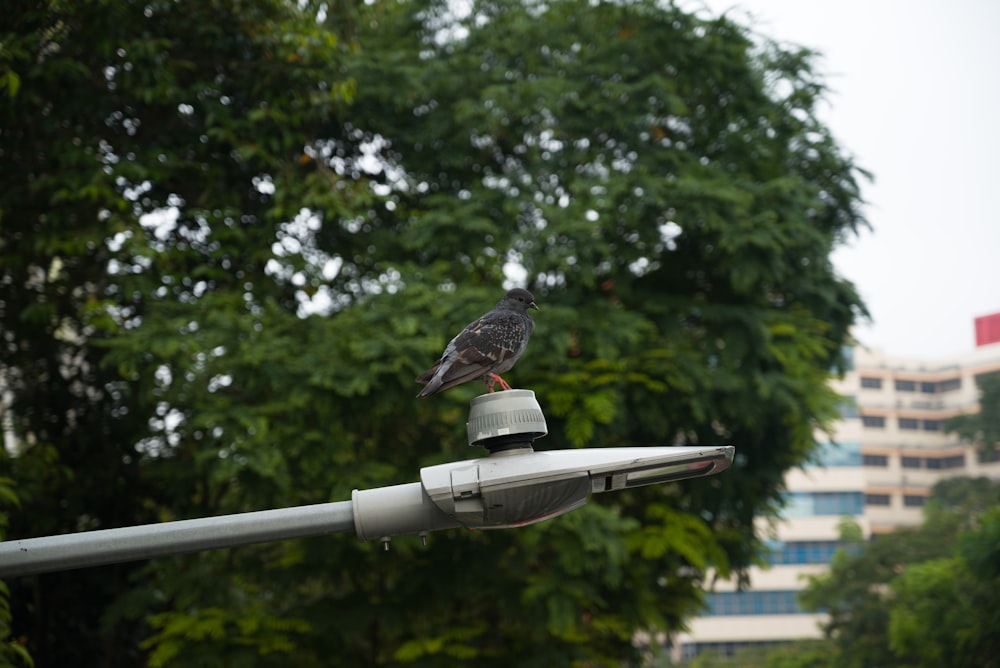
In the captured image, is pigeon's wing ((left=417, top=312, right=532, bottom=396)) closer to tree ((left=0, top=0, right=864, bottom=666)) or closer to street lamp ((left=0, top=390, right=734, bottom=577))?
street lamp ((left=0, top=390, right=734, bottom=577))

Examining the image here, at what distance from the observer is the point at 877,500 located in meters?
79.0

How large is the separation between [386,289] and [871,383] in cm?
7420

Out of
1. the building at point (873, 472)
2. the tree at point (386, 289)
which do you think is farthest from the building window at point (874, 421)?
the tree at point (386, 289)

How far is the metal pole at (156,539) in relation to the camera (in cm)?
278

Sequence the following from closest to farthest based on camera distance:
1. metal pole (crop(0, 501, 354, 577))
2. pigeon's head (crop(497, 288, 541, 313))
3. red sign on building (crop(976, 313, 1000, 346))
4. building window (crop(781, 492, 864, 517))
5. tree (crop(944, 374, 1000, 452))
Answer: metal pole (crop(0, 501, 354, 577)), pigeon's head (crop(497, 288, 541, 313)), tree (crop(944, 374, 1000, 452)), red sign on building (crop(976, 313, 1000, 346)), building window (crop(781, 492, 864, 517))

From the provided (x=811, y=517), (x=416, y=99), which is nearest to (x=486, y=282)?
(x=416, y=99)

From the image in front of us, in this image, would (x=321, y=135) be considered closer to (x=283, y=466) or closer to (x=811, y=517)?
(x=283, y=466)

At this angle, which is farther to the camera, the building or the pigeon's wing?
the building

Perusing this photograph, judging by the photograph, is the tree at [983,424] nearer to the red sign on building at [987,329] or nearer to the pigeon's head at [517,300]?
the red sign on building at [987,329]

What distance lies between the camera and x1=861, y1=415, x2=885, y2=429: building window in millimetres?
77875

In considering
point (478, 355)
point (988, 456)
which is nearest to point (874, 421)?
point (988, 456)

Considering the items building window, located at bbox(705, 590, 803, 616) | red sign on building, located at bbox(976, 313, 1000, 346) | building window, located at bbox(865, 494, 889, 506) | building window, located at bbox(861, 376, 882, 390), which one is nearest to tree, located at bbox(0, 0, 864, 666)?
building window, located at bbox(705, 590, 803, 616)

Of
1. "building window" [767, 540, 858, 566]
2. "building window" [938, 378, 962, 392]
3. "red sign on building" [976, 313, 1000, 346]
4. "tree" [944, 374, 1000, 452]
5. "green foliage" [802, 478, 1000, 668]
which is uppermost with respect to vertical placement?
"red sign on building" [976, 313, 1000, 346]

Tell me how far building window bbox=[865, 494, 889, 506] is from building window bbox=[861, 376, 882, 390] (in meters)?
6.99
